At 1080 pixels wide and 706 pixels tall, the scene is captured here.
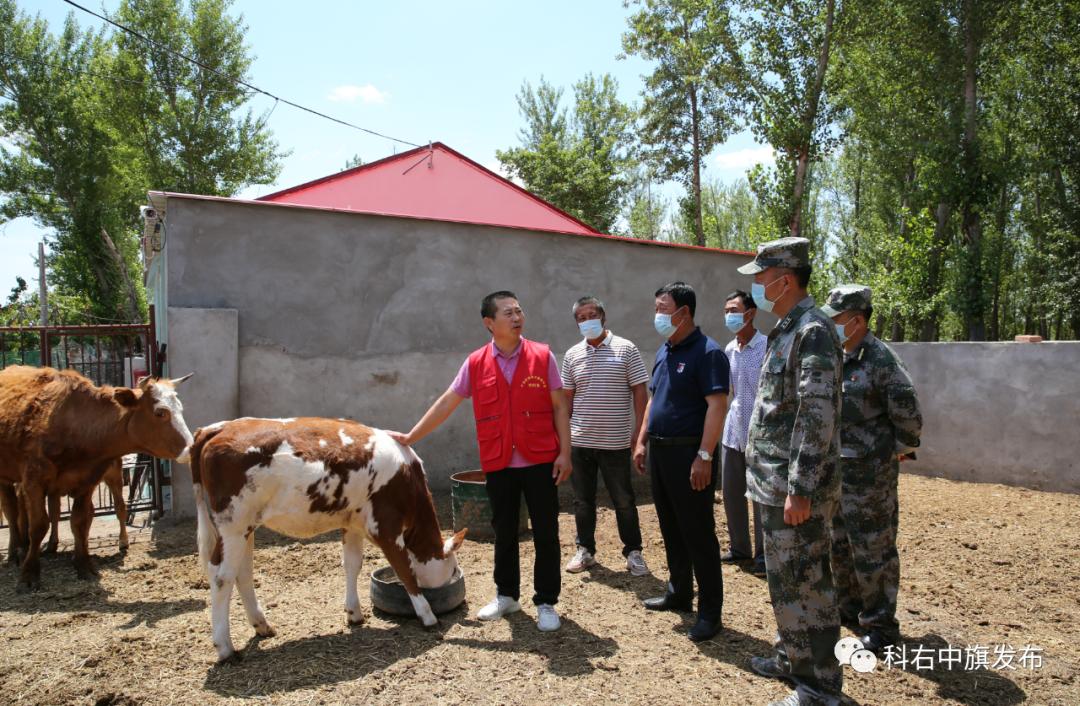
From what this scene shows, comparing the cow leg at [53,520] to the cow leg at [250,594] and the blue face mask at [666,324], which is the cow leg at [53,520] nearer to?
the cow leg at [250,594]

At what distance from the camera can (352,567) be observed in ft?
13.7

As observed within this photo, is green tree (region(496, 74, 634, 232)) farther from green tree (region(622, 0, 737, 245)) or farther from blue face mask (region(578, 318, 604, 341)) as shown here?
blue face mask (region(578, 318, 604, 341))

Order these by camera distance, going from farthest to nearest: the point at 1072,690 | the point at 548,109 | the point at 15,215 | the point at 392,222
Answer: the point at 548,109
the point at 15,215
the point at 392,222
the point at 1072,690

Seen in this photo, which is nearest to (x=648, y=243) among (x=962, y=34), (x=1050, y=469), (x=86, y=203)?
(x=1050, y=469)

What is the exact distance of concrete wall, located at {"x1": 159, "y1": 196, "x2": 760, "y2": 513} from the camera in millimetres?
6473

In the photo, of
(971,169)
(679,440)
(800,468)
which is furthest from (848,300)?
(971,169)

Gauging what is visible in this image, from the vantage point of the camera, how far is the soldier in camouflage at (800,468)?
2.78 m

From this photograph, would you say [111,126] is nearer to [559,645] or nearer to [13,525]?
[13,525]

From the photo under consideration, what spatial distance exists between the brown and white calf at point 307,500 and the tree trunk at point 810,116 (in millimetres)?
16616

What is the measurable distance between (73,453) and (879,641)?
5962 millimetres

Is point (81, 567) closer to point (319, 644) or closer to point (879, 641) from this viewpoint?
point (319, 644)

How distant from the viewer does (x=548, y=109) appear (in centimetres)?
2867

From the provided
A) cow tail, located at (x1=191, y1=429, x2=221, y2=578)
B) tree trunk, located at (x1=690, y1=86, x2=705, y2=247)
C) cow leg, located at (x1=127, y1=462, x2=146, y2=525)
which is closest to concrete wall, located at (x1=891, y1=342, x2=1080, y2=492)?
cow tail, located at (x1=191, y1=429, x2=221, y2=578)

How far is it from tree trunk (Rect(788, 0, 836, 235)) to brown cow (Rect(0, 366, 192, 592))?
16755mm
